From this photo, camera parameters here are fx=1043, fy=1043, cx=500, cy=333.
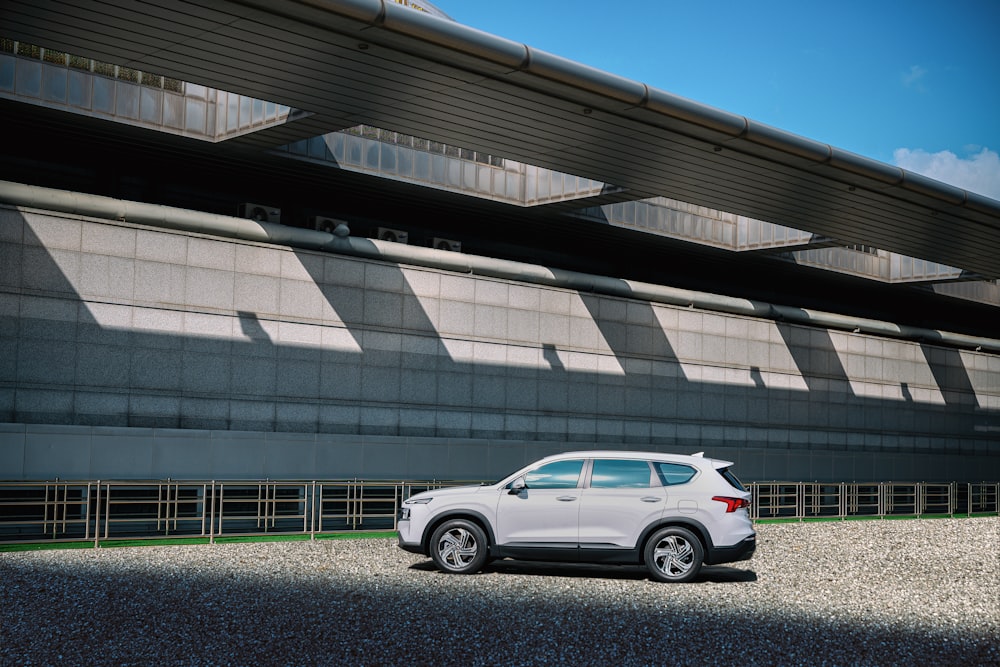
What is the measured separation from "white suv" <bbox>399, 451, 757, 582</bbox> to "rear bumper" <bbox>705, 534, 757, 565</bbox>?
1cm

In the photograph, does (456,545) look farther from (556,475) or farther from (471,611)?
(471,611)

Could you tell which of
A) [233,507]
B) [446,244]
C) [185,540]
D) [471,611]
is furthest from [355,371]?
[471,611]

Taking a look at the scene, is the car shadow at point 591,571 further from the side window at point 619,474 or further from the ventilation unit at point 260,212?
the ventilation unit at point 260,212

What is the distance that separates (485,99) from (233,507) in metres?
11.3

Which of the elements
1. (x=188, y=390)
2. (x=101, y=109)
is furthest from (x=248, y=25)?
(x=188, y=390)

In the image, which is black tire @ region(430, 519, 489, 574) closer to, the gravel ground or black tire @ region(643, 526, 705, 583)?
the gravel ground

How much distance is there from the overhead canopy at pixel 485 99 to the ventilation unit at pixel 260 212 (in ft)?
11.5

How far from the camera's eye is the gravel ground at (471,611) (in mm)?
9016

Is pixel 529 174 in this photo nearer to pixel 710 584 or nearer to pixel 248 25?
pixel 248 25

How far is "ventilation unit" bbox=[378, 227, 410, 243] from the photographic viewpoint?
1157 inches

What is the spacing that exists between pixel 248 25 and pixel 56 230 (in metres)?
8.55

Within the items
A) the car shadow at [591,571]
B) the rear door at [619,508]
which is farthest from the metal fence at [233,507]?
the rear door at [619,508]

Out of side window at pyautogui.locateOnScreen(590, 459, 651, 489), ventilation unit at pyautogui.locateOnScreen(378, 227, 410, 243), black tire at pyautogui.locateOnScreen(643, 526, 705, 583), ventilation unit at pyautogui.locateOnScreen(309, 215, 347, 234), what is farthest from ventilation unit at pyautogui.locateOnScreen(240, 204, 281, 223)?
black tire at pyautogui.locateOnScreen(643, 526, 705, 583)

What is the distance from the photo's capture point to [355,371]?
27.1 meters
